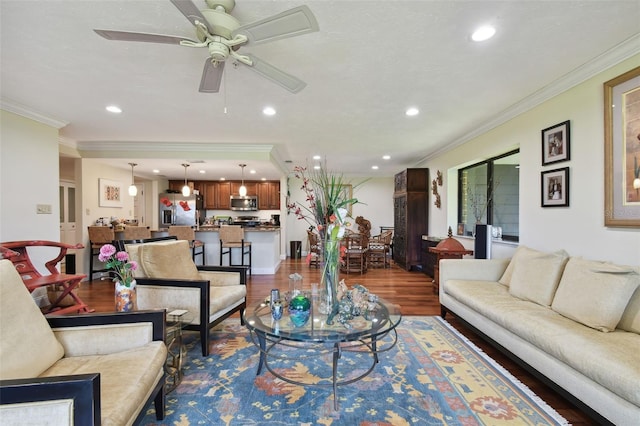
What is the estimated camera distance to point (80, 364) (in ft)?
4.71

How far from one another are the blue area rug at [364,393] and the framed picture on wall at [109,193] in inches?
192

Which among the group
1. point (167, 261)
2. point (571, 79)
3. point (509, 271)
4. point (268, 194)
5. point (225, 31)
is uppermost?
point (571, 79)

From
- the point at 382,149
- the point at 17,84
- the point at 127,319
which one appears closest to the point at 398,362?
the point at 127,319

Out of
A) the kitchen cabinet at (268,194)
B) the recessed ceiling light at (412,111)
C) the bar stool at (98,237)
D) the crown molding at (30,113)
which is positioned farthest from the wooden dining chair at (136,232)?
the recessed ceiling light at (412,111)

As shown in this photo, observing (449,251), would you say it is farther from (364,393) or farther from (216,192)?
(216,192)

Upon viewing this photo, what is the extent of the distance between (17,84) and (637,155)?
544cm

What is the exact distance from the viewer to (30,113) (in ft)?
11.2

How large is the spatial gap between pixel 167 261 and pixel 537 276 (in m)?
3.42

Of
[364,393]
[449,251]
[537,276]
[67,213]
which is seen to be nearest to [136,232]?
[67,213]

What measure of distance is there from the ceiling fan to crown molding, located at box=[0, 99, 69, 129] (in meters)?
2.88

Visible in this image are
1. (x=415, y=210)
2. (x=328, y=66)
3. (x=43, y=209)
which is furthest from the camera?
(x=415, y=210)

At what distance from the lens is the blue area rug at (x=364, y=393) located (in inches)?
64.8

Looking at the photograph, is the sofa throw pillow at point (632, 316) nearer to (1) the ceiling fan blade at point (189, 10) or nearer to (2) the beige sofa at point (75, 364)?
(2) the beige sofa at point (75, 364)

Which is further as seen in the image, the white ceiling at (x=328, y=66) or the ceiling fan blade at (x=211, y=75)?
the ceiling fan blade at (x=211, y=75)
